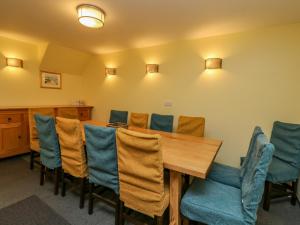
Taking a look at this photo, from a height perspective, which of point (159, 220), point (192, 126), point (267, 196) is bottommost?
point (267, 196)

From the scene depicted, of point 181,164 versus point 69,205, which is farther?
point 69,205

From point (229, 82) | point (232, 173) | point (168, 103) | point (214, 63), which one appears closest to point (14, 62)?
point (168, 103)

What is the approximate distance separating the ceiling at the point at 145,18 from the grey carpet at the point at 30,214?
2.39 meters

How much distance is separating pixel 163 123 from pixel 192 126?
55cm

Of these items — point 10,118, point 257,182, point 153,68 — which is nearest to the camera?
point 257,182

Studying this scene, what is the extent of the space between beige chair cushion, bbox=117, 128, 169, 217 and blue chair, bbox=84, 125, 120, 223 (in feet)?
0.35

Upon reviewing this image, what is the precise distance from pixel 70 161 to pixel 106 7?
1905 mm

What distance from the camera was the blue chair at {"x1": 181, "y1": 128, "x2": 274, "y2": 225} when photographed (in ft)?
3.88

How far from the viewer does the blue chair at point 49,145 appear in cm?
218

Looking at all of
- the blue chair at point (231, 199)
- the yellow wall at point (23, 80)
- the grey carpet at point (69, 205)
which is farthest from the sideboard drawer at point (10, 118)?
the blue chair at point (231, 199)

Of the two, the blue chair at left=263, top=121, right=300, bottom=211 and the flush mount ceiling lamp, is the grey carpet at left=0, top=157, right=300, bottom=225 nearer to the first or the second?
the blue chair at left=263, top=121, right=300, bottom=211

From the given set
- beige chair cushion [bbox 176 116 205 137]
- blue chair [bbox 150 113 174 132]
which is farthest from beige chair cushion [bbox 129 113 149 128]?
beige chair cushion [bbox 176 116 205 137]

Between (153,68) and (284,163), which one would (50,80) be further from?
(284,163)

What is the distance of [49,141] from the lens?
2225 mm
